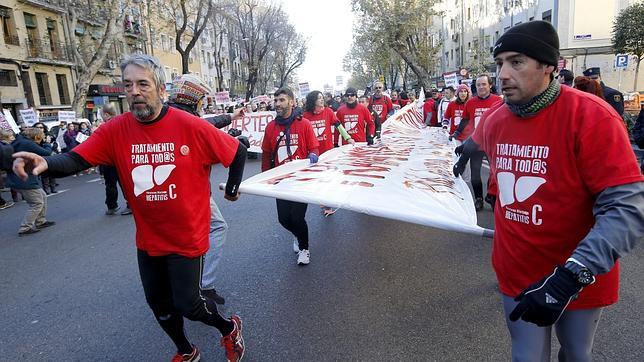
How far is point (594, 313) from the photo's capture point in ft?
6.09

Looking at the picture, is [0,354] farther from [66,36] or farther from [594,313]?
[66,36]

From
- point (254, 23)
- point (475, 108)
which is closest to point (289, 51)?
point (254, 23)

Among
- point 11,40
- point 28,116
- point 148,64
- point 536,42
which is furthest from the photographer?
point 11,40

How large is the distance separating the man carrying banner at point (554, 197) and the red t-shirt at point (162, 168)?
168cm

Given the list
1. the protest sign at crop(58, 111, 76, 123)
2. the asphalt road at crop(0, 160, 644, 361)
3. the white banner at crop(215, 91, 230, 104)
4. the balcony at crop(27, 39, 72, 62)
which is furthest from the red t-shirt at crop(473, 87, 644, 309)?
the balcony at crop(27, 39, 72, 62)

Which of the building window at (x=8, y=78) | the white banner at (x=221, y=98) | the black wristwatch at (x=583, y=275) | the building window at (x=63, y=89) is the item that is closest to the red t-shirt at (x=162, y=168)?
the black wristwatch at (x=583, y=275)

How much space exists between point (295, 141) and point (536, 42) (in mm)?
3447

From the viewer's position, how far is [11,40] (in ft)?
89.4

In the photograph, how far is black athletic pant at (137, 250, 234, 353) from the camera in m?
2.66

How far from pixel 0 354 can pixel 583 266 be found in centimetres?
399

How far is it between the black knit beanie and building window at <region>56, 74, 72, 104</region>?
36972 mm

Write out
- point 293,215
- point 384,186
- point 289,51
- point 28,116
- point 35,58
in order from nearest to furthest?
point 384,186 → point 293,215 → point 28,116 → point 35,58 → point 289,51

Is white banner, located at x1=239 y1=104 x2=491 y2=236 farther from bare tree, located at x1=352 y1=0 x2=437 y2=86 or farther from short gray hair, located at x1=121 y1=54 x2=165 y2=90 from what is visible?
bare tree, located at x1=352 y1=0 x2=437 y2=86

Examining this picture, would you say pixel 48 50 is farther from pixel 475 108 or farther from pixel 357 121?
pixel 475 108
